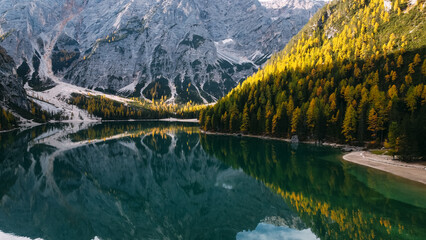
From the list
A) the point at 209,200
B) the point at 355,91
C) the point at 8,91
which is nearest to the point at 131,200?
the point at 209,200

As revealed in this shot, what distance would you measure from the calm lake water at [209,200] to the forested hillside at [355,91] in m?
19.8

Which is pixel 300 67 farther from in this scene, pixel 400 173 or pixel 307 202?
pixel 307 202

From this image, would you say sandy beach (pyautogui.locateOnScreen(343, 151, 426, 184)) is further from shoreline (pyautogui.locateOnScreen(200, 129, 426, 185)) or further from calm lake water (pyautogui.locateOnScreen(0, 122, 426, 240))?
calm lake water (pyautogui.locateOnScreen(0, 122, 426, 240))

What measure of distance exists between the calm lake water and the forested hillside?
19.8 meters

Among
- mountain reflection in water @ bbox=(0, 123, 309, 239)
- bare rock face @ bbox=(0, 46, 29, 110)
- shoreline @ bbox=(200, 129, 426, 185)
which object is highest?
bare rock face @ bbox=(0, 46, 29, 110)

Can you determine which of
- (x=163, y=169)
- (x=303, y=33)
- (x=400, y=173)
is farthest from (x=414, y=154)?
(x=303, y=33)

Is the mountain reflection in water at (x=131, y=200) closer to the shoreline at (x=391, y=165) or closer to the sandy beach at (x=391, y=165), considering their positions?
the shoreline at (x=391, y=165)

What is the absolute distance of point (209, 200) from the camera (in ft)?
126

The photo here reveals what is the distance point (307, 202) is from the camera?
112ft

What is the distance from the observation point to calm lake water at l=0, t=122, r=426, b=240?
27.4 m

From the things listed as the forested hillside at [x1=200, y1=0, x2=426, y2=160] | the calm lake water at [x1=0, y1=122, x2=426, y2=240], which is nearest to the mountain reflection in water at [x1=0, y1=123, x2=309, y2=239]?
the calm lake water at [x1=0, y1=122, x2=426, y2=240]

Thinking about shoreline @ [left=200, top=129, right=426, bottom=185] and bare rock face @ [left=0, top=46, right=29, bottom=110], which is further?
bare rock face @ [left=0, top=46, right=29, bottom=110]

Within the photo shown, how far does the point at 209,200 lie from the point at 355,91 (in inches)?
3121

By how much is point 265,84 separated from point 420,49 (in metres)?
65.8
